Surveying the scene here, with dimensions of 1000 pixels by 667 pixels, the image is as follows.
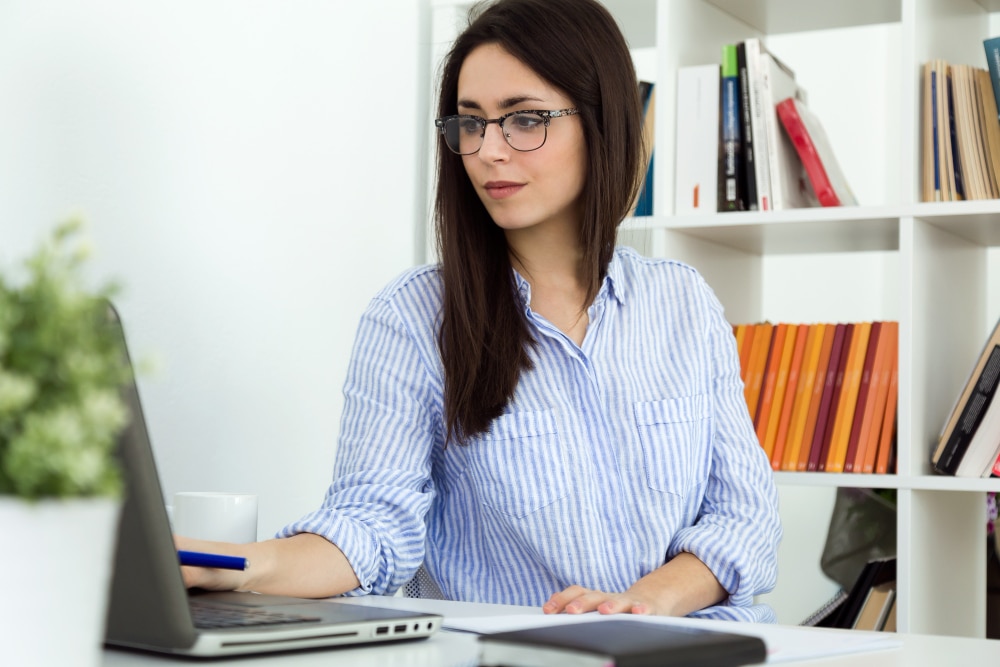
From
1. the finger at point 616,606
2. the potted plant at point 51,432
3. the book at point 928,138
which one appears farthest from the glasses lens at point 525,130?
→ the potted plant at point 51,432

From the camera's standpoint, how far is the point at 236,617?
79 cm

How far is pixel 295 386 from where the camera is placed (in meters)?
2.00

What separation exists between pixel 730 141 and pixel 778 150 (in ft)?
0.30

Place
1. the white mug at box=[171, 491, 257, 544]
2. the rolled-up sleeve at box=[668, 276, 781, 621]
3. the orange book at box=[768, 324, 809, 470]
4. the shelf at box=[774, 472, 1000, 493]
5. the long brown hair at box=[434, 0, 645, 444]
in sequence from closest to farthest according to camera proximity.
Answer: the white mug at box=[171, 491, 257, 544]
the rolled-up sleeve at box=[668, 276, 781, 621]
the long brown hair at box=[434, 0, 645, 444]
the shelf at box=[774, 472, 1000, 493]
the orange book at box=[768, 324, 809, 470]

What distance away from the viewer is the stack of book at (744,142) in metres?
2.15

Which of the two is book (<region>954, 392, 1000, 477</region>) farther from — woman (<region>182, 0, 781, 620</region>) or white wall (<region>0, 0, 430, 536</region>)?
white wall (<region>0, 0, 430, 536</region>)

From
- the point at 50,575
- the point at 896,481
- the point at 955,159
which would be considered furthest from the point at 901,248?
the point at 50,575

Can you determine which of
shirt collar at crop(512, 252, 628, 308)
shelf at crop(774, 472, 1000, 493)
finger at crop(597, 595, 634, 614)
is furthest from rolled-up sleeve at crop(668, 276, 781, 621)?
shelf at crop(774, 472, 1000, 493)

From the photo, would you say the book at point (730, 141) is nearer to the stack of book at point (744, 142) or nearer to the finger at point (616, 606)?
the stack of book at point (744, 142)

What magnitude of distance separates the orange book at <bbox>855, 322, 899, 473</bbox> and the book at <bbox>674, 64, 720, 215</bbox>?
1.30 feet

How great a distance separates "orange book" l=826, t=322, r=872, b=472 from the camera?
206cm

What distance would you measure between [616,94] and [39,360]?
1.26m

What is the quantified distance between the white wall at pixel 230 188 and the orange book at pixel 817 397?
0.86 m

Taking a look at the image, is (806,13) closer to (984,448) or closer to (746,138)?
(746,138)
